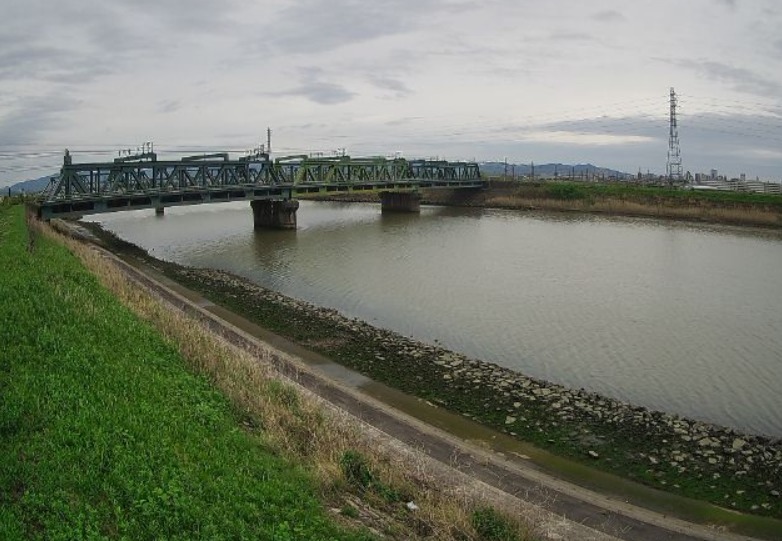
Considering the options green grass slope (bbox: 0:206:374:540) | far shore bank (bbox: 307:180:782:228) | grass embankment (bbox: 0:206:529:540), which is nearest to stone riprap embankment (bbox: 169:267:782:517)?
grass embankment (bbox: 0:206:529:540)

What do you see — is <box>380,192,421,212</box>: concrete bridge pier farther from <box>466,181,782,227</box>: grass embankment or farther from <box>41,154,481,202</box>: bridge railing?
<box>466,181,782,227</box>: grass embankment

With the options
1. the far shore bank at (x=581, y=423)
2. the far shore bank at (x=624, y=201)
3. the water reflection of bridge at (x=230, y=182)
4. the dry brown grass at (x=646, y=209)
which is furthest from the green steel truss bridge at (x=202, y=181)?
the far shore bank at (x=581, y=423)

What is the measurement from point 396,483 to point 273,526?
7.49ft

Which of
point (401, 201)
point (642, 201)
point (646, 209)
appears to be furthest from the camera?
point (401, 201)

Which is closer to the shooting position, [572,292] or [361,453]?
[361,453]

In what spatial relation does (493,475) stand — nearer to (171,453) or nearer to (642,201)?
(171,453)

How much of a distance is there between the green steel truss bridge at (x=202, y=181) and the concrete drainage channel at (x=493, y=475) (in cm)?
2646

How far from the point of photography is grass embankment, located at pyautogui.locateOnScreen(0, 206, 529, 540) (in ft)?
20.2

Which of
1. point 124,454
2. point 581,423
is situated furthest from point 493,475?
point 124,454

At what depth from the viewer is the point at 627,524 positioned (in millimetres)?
8508

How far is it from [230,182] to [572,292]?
29.3 meters

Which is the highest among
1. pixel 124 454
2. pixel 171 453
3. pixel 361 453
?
pixel 124 454

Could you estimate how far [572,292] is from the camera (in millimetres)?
25031

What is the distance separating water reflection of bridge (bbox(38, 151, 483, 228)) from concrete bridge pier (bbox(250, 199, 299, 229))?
0.25ft
